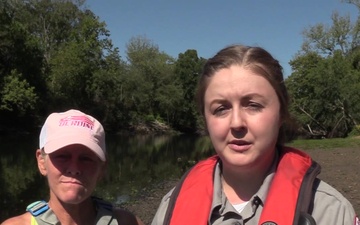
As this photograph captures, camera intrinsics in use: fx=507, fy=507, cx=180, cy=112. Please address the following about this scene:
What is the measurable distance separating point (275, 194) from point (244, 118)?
1.22ft

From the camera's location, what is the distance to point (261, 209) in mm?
2311

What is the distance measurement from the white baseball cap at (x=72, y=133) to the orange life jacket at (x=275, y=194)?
0.49 metres

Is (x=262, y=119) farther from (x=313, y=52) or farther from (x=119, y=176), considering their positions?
(x=313, y=52)

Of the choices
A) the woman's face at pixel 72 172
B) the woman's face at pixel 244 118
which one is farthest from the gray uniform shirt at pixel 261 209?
the woman's face at pixel 72 172

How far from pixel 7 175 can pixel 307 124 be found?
112 ft

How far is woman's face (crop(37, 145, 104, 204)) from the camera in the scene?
258 cm

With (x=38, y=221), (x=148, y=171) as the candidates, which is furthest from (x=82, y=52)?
(x=38, y=221)

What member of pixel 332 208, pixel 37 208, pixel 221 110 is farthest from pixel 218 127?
pixel 37 208

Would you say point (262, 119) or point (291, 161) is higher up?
point (262, 119)

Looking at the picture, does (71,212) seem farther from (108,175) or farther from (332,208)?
(108,175)

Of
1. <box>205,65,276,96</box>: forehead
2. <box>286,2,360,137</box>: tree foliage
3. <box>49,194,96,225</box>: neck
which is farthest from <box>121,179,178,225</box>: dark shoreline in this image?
<box>286,2,360,137</box>: tree foliage

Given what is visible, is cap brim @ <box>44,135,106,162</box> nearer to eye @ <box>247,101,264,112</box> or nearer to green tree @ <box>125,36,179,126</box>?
eye @ <box>247,101,264,112</box>

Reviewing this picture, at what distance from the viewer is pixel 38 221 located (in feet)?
8.34

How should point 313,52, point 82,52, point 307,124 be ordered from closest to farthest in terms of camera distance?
1. point 307,124
2. point 313,52
3. point 82,52
